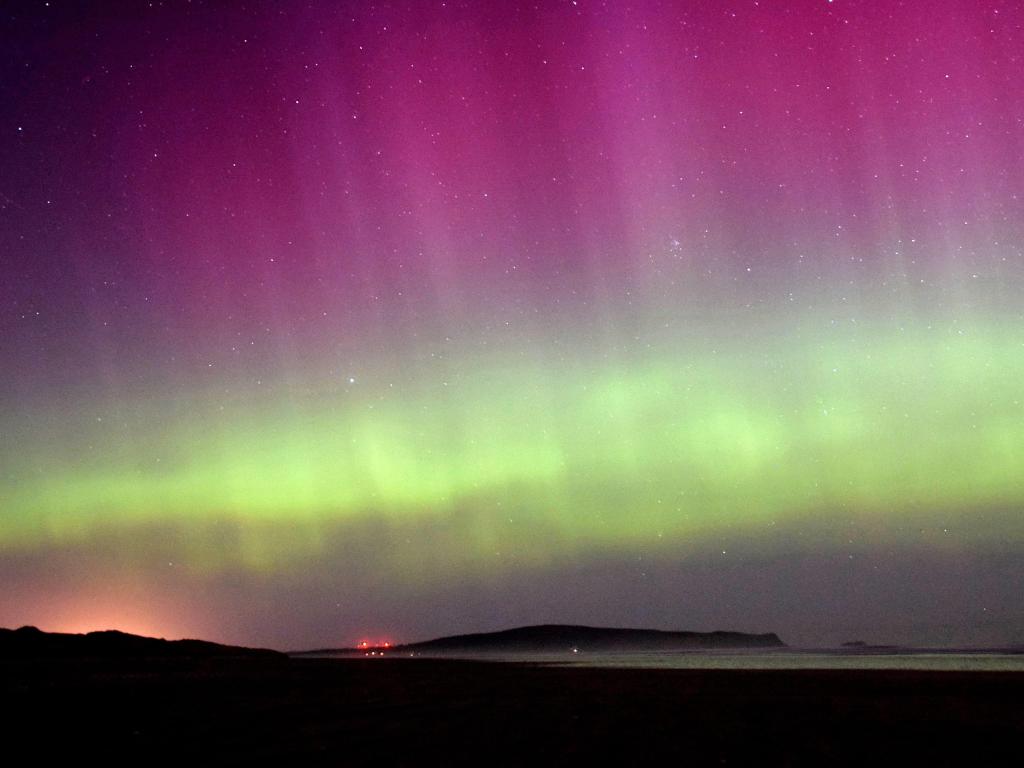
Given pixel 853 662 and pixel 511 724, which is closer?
pixel 511 724

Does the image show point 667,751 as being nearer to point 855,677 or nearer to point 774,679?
point 774,679

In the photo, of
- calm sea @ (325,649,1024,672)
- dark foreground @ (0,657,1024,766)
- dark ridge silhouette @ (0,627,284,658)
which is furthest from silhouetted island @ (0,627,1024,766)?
dark ridge silhouette @ (0,627,284,658)

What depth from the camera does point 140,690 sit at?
2234 centimetres

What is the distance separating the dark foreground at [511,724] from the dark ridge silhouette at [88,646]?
3714cm

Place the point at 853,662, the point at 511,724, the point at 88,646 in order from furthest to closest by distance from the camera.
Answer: the point at 88,646
the point at 853,662
the point at 511,724

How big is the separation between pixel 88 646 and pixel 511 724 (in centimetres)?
5697

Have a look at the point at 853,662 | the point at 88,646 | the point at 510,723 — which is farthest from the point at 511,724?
the point at 88,646

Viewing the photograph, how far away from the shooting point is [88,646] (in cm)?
6197

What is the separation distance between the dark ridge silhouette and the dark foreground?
37.1 m

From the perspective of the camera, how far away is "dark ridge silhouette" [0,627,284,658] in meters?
56.8

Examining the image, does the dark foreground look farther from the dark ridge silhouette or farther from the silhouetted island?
the dark ridge silhouette

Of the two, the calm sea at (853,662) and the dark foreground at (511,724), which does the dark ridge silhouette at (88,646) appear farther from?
the dark foreground at (511,724)

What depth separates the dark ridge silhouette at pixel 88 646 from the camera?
56.8 m

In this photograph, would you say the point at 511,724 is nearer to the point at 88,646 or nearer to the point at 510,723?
the point at 510,723
